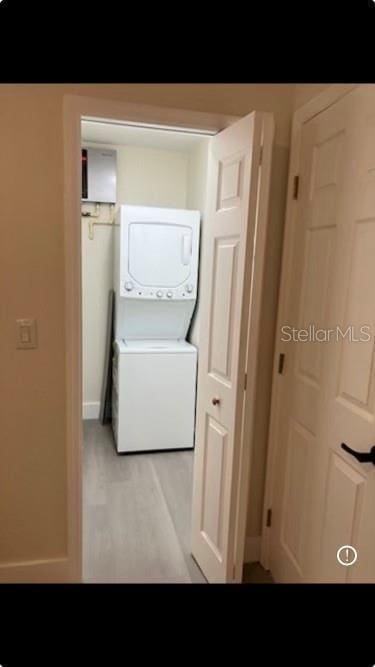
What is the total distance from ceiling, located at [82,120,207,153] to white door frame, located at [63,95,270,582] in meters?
1.50

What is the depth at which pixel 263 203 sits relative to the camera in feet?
4.68

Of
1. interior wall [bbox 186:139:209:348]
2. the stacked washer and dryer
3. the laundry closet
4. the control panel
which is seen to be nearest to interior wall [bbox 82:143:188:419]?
the laundry closet

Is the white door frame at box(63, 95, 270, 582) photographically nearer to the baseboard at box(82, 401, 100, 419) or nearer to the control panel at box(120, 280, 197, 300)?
the control panel at box(120, 280, 197, 300)

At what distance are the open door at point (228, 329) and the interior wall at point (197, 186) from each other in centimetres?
139

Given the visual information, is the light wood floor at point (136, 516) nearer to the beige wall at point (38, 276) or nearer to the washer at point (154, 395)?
the washer at point (154, 395)

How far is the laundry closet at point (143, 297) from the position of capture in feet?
9.75

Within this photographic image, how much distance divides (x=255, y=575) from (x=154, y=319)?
189 centimetres

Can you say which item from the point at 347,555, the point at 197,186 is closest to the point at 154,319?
the point at 197,186

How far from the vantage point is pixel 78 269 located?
1.59 m
